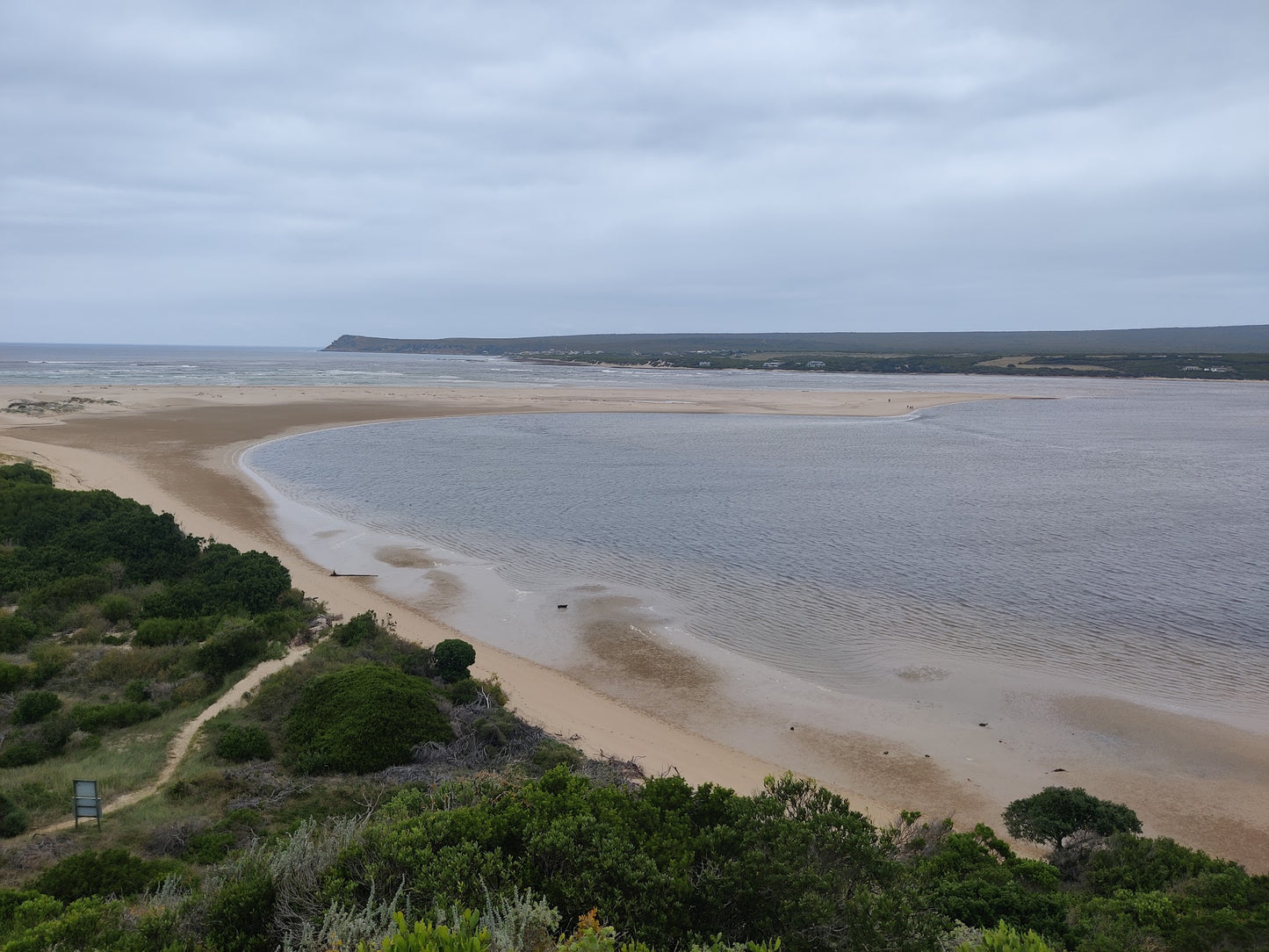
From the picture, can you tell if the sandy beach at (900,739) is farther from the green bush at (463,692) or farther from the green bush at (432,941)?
the green bush at (432,941)

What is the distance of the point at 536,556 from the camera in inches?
832

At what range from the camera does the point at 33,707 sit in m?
10.5

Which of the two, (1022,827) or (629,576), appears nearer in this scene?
(1022,827)

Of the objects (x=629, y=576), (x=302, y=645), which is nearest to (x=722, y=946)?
(x=302, y=645)

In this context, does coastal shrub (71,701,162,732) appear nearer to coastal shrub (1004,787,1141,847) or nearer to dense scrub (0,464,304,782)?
dense scrub (0,464,304,782)

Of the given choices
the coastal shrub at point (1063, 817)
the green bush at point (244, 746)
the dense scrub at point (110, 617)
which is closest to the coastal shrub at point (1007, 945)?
the coastal shrub at point (1063, 817)

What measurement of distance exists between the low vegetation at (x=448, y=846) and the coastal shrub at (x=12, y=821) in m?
0.02

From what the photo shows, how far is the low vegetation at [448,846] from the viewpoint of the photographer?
209 inches

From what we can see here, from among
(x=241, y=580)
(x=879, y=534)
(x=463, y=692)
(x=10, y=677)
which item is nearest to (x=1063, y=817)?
(x=463, y=692)

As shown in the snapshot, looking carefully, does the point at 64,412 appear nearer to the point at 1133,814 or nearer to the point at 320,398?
the point at 320,398

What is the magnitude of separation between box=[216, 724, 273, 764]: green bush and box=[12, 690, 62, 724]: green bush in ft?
8.91

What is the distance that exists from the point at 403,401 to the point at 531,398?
442 inches

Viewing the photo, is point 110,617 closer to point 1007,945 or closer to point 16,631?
point 16,631

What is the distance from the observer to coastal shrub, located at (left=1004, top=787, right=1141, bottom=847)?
875 cm
